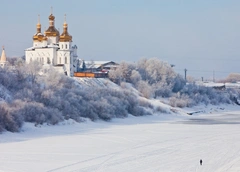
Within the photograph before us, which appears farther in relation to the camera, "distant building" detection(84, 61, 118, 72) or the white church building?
"distant building" detection(84, 61, 118, 72)

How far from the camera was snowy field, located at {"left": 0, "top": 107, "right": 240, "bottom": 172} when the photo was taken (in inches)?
676

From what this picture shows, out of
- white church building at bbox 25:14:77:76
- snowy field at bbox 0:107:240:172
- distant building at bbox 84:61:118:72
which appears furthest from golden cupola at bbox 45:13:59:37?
snowy field at bbox 0:107:240:172

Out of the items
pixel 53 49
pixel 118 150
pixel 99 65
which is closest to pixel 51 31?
pixel 53 49

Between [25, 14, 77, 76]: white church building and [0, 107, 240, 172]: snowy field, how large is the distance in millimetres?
31813

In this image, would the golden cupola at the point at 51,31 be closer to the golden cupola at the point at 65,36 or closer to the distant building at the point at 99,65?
the golden cupola at the point at 65,36

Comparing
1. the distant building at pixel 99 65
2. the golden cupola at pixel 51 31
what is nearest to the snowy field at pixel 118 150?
the golden cupola at pixel 51 31

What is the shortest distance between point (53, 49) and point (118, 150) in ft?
141

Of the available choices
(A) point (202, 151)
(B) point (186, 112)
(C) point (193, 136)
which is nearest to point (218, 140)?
(C) point (193, 136)

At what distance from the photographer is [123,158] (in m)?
19.0

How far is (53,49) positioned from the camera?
2474 inches

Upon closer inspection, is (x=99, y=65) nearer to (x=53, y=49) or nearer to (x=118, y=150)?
(x=53, y=49)

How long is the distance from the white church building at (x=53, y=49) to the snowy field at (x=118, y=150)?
104 feet

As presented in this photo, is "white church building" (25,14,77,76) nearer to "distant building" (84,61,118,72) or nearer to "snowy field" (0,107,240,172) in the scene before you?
"distant building" (84,61,118,72)

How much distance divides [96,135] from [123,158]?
319 inches
